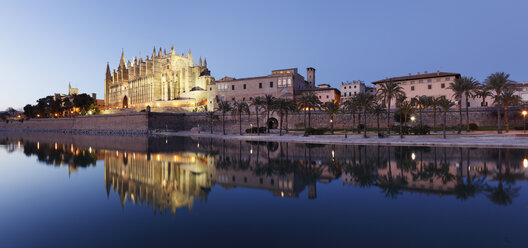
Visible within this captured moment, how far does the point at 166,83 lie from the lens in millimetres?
91125

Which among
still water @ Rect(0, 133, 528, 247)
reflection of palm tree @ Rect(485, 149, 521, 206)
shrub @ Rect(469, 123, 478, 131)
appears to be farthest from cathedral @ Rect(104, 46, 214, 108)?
reflection of palm tree @ Rect(485, 149, 521, 206)

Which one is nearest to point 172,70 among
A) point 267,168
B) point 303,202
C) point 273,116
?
point 273,116

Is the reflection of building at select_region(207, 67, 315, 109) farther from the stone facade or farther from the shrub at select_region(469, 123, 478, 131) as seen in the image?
the shrub at select_region(469, 123, 478, 131)

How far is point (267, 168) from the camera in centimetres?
1612

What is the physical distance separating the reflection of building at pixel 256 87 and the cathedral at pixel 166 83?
9965 mm

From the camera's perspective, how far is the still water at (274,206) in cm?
668

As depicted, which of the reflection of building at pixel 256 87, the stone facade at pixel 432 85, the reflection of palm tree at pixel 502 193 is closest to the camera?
the reflection of palm tree at pixel 502 193

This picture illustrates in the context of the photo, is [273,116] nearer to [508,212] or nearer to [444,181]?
[444,181]

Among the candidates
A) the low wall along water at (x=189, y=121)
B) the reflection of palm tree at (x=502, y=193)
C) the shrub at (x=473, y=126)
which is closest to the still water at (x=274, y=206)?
the reflection of palm tree at (x=502, y=193)

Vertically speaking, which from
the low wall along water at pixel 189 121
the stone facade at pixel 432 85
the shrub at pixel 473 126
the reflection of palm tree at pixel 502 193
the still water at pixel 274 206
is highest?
the stone facade at pixel 432 85

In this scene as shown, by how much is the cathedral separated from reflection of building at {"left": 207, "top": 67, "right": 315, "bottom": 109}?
9965 mm

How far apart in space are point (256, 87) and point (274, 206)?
202 feet

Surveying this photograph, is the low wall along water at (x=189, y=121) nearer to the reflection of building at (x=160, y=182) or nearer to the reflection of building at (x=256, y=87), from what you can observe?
the reflection of building at (x=256, y=87)

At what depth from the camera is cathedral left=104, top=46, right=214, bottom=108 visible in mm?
85500
